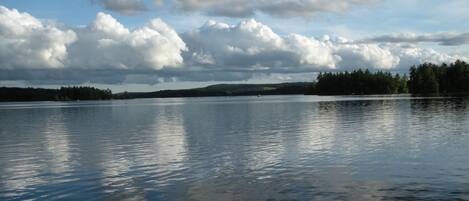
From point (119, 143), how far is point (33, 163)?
38.1 feet

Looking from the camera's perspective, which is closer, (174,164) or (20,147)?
(174,164)

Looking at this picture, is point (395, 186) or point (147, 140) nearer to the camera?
point (395, 186)

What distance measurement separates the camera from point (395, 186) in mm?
23234

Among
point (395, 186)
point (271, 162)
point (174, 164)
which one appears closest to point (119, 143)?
point (174, 164)

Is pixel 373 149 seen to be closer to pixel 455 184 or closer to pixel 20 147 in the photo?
pixel 455 184

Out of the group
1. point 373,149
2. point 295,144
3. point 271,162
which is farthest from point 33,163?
point 373,149

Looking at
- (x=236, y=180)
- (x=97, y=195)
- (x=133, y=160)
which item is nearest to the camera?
(x=97, y=195)

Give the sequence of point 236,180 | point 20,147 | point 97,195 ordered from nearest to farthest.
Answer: point 97,195 < point 236,180 < point 20,147

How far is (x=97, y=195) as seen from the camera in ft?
75.6

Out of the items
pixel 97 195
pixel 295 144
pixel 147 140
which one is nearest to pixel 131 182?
pixel 97 195

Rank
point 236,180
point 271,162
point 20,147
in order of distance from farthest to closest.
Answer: point 20,147
point 271,162
point 236,180

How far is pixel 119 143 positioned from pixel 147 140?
2.93 metres

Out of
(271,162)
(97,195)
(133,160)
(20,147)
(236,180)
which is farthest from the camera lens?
(20,147)

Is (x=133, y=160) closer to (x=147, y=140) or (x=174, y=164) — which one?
(x=174, y=164)
